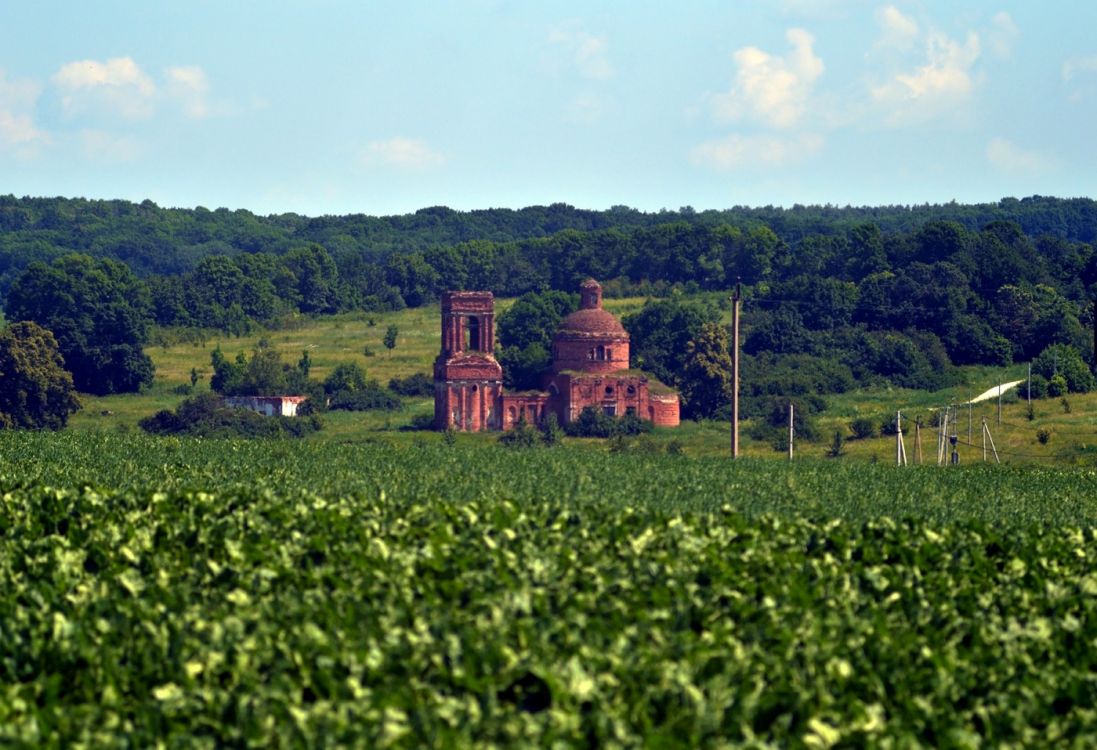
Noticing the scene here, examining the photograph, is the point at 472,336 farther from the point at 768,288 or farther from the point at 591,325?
the point at 768,288

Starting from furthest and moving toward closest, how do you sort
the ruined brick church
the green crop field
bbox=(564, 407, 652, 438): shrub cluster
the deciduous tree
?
the ruined brick church, the deciduous tree, bbox=(564, 407, 652, 438): shrub cluster, the green crop field

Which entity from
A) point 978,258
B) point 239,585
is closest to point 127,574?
point 239,585

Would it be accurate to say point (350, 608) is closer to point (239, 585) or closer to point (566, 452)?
point (239, 585)

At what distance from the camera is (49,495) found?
29.8m

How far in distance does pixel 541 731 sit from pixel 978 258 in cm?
14493

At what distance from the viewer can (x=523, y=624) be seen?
1923 centimetres

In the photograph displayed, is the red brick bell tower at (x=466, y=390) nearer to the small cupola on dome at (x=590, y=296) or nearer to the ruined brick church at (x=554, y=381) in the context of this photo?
the ruined brick church at (x=554, y=381)

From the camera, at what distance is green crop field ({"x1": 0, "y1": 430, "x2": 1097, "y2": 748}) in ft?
56.1

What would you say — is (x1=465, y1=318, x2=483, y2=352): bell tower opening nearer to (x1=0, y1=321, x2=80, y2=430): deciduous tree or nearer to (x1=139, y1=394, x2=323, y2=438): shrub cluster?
(x1=139, y1=394, x2=323, y2=438): shrub cluster

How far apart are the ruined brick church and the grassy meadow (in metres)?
2.93

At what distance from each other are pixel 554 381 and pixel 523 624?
9429cm

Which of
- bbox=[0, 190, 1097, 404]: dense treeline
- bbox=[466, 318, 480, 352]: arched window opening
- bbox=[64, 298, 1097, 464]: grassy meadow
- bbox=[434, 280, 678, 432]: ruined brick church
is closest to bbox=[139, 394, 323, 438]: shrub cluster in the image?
bbox=[64, 298, 1097, 464]: grassy meadow

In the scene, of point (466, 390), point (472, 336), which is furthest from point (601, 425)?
point (472, 336)

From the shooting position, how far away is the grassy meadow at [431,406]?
9169 centimetres
